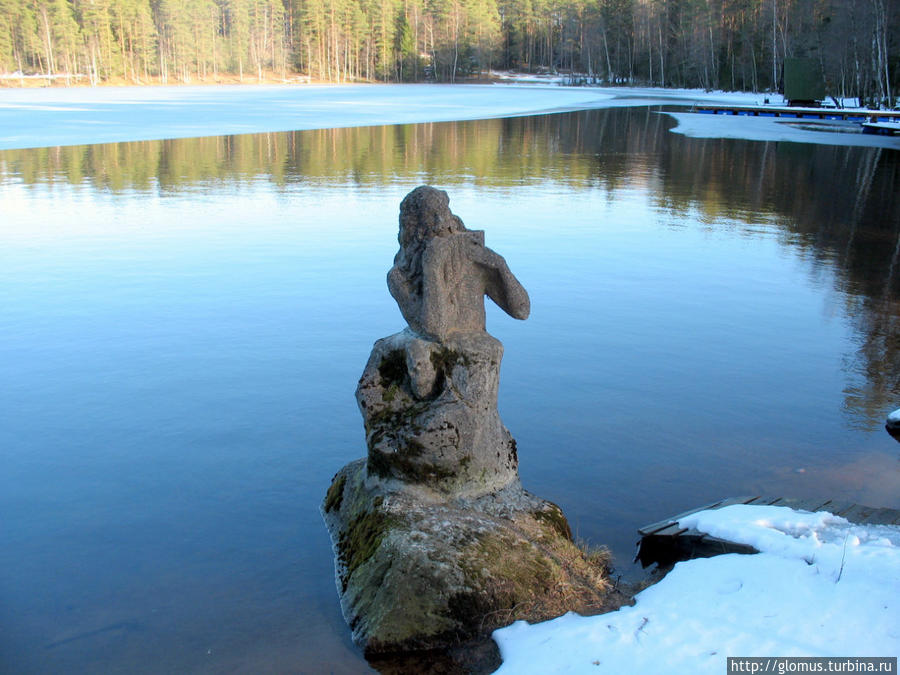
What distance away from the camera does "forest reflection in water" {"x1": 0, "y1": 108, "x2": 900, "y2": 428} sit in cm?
1304

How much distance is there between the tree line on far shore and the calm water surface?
204ft

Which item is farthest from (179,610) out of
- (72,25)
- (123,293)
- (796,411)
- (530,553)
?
(72,25)

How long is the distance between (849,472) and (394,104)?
2500 inches

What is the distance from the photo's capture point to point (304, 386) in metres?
8.75

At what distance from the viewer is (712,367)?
9492mm

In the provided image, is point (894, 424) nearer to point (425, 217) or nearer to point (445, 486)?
point (445, 486)

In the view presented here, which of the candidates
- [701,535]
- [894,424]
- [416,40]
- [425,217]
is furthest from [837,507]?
[416,40]

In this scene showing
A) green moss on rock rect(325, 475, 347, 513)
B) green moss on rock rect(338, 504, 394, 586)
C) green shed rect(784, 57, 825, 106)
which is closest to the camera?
green moss on rock rect(338, 504, 394, 586)

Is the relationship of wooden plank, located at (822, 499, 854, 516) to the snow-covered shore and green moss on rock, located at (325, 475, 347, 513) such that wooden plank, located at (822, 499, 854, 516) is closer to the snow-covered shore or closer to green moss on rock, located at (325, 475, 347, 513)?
green moss on rock, located at (325, 475, 347, 513)

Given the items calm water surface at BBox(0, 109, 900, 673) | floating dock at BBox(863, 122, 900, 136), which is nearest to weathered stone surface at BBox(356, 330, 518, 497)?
calm water surface at BBox(0, 109, 900, 673)

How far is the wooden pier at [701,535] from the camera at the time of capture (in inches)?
210

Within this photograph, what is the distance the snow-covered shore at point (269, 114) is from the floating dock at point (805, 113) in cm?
514

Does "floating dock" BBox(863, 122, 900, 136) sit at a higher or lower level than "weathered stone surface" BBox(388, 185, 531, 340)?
higher

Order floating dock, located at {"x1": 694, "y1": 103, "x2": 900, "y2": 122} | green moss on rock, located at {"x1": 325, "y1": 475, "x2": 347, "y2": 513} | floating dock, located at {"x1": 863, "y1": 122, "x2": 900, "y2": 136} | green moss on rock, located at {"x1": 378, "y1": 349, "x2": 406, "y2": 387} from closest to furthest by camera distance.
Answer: green moss on rock, located at {"x1": 378, "y1": 349, "x2": 406, "y2": 387}
green moss on rock, located at {"x1": 325, "y1": 475, "x2": 347, "y2": 513}
floating dock, located at {"x1": 863, "y1": 122, "x2": 900, "y2": 136}
floating dock, located at {"x1": 694, "y1": 103, "x2": 900, "y2": 122}
